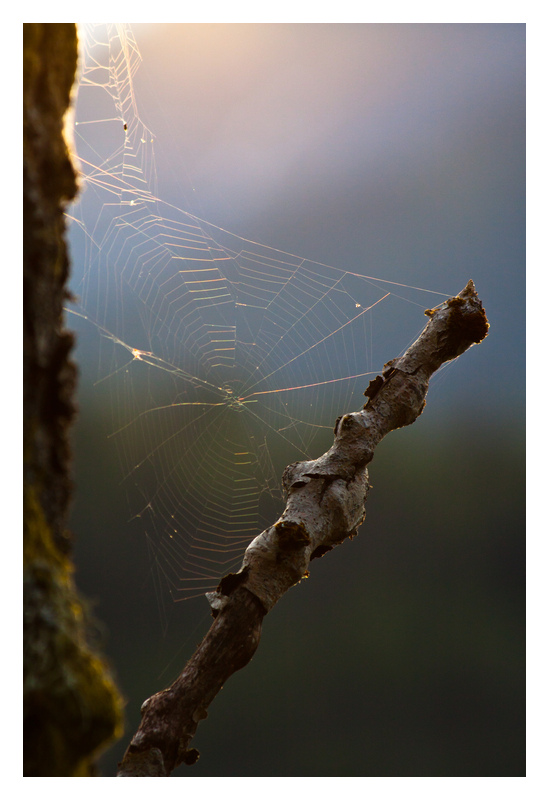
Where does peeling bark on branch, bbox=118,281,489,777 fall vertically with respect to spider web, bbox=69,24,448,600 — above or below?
below

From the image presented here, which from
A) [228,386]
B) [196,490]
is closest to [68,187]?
[228,386]

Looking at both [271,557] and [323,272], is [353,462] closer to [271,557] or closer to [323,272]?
A: [271,557]

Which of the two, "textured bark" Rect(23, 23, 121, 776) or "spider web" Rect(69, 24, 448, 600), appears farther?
"spider web" Rect(69, 24, 448, 600)

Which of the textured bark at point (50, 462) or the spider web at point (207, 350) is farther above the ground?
the spider web at point (207, 350)

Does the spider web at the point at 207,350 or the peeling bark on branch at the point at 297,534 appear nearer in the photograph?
the peeling bark on branch at the point at 297,534

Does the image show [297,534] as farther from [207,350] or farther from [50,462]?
[207,350]
